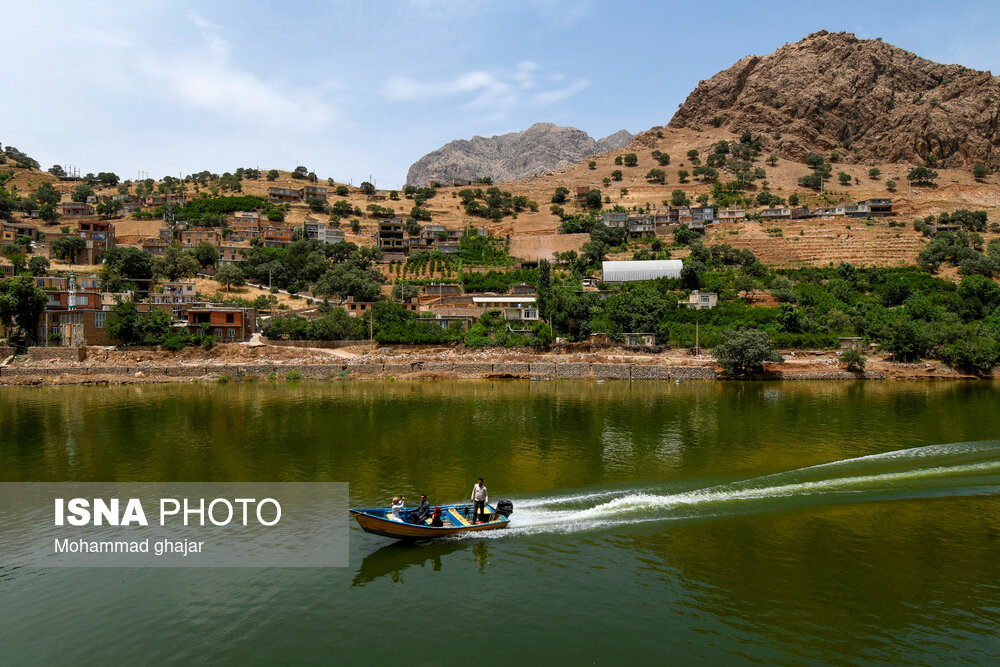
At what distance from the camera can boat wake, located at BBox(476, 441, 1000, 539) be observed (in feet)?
56.4

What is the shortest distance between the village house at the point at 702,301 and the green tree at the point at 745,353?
51.3 ft

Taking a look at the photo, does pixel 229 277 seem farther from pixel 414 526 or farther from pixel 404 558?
pixel 404 558

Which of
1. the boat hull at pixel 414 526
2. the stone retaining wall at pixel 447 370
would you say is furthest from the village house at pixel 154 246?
the boat hull at pixel 414 526

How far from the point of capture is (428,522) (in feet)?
51.5

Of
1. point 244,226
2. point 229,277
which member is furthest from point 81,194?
point 229,277

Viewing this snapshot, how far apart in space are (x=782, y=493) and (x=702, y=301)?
48709mm

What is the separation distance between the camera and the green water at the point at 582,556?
1140cm

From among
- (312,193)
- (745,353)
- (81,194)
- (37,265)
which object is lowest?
(745,353)

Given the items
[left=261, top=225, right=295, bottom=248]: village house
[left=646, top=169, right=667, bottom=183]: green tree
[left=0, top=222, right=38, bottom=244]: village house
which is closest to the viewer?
[left=0, top=222, right=38, bottom=244]: village house

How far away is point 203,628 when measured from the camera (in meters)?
11.8

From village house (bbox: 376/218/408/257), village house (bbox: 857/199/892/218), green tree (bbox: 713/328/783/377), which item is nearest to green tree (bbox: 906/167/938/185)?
village house (bbox: 857/199/892/218)

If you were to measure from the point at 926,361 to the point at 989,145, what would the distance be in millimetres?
106346

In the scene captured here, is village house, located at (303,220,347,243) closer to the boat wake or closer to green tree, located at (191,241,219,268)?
green tree, located at (191,241,219,268)

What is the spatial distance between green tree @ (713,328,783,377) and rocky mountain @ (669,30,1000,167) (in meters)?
98.9
